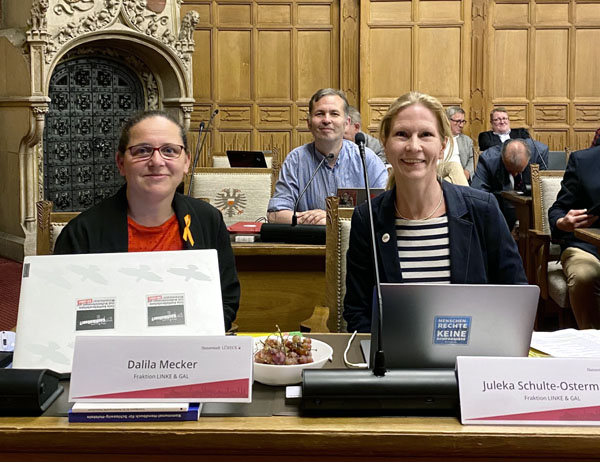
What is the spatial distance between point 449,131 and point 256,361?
42.5 inches

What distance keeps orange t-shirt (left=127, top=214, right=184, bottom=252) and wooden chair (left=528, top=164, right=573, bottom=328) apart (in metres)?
2.43

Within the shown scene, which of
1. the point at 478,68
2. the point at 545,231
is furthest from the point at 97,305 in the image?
the point at 478,68

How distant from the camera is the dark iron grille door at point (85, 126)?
7.93 m

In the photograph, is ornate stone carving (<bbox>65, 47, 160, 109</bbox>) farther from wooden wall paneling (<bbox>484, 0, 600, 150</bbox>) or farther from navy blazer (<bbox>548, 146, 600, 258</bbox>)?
navy blazer (<bbox>548, 146, 600, 258</bbox>)

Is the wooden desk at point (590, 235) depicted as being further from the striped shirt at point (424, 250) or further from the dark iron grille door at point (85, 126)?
the dark iron grille door at point (85, 126)

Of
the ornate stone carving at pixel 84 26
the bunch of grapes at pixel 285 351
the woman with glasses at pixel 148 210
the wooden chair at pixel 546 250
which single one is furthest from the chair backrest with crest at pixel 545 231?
the ornate stone carving at pixel 84 26

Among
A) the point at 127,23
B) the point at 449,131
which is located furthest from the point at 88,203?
the point at 449,131

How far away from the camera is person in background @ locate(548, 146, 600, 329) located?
3722 mm

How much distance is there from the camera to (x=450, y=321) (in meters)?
1.45

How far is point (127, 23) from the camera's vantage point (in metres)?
7.93

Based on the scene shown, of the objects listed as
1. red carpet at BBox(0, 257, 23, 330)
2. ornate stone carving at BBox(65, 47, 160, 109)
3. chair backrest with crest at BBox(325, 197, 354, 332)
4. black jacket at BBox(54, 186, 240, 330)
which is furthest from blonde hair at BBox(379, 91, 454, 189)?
ornate stone carving at BBox(65, 47, 160, 109)

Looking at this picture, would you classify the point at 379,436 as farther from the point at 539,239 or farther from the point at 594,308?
the point at 539,239

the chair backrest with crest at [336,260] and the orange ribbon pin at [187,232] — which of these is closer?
the orange ribbon pin at [187,232]

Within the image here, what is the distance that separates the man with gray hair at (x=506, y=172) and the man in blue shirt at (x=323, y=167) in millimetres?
2850
